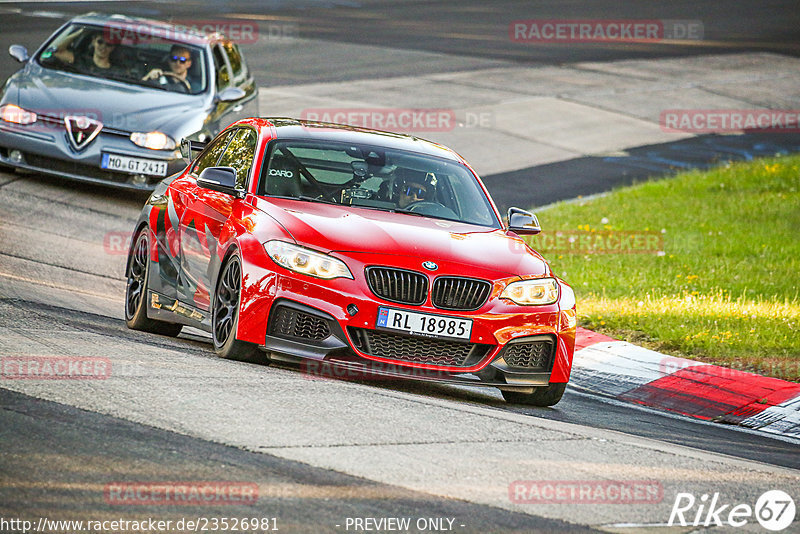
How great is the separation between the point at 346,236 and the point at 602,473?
239 centimetres

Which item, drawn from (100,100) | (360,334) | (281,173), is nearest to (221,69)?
(100,100)

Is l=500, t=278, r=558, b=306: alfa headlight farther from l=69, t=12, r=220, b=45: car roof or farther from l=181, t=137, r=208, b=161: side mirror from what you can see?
l=69, t=12, r=220, b=45: car roof

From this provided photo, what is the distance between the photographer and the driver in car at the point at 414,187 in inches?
351

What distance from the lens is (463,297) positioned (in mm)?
7781

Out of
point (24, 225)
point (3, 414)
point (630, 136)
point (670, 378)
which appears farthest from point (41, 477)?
point (630, 136)

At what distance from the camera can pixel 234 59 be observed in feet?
55.5

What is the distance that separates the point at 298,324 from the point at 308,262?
14.4 inches

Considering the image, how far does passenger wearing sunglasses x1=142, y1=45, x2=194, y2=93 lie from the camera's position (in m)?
15.3

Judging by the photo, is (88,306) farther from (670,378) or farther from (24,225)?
(670,378)

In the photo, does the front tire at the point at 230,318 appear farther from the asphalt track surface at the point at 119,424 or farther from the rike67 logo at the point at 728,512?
the rike67 logo at the point at 728,512

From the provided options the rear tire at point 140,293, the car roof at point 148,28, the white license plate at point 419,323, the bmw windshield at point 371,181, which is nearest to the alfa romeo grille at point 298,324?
the white license plate at point 419,323

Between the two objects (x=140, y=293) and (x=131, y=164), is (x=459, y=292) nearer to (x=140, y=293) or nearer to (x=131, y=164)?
(x=140, y=293)

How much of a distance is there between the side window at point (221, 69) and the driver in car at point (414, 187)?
23.3 ft

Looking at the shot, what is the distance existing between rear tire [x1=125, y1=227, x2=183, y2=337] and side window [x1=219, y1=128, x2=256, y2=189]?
2.78 ft
